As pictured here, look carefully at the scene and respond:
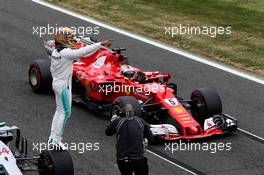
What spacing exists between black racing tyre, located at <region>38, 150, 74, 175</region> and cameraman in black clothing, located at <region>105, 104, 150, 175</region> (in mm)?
960

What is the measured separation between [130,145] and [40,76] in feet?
19.9

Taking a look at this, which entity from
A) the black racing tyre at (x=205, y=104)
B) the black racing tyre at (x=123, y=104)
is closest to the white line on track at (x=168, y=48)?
the black racing tyre at (x=205, y=104)

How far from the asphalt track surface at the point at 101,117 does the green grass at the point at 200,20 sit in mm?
941

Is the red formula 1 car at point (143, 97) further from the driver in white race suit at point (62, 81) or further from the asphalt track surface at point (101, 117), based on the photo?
the driver in white race suit at point (62, 81)

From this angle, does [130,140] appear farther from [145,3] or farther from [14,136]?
[145,3]

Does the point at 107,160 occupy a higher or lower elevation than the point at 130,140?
lower

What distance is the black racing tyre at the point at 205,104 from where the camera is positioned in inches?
695

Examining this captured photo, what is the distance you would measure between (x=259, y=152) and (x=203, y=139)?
108 centimetres

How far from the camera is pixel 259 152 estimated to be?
16.6m

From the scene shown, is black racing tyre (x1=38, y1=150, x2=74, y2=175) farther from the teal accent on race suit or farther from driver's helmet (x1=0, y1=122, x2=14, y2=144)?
the teal accent on race suit

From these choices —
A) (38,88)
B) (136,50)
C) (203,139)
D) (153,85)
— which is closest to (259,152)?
(203,139)

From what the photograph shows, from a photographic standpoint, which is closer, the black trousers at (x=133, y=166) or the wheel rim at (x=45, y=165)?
the black trousers at (x=133, y=166)

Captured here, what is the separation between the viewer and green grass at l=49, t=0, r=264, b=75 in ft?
77.7

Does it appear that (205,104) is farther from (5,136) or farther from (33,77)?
(5,136)
